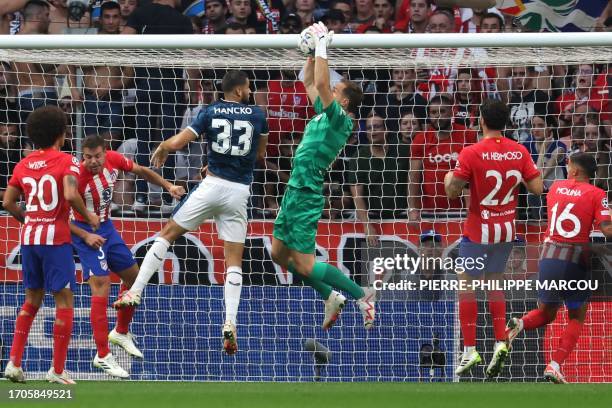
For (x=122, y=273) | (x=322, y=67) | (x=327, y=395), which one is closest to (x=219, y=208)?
(x=122, y=273)

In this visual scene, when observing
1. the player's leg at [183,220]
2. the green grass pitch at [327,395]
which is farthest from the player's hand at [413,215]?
the player's leg at [183,220]

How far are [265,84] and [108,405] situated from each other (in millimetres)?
5265

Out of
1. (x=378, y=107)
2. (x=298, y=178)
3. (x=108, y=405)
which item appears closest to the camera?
(x=108, y=405)

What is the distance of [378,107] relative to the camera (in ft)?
40.2

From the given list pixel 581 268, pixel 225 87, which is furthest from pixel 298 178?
pixel 581 268

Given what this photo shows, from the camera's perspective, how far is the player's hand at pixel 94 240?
9836mm

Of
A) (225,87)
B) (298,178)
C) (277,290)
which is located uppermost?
(225,87)

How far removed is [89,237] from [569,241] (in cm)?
426

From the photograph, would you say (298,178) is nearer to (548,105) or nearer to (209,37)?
(209,37)

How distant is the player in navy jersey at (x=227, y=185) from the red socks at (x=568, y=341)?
289 centimetres

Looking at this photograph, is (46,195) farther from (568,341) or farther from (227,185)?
(568,341)

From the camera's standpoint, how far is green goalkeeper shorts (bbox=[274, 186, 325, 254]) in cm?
980

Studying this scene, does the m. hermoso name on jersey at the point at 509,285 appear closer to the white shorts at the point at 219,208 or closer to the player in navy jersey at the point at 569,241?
the player in navy jersey at the point at 569,241

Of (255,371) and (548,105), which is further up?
(548,105)
